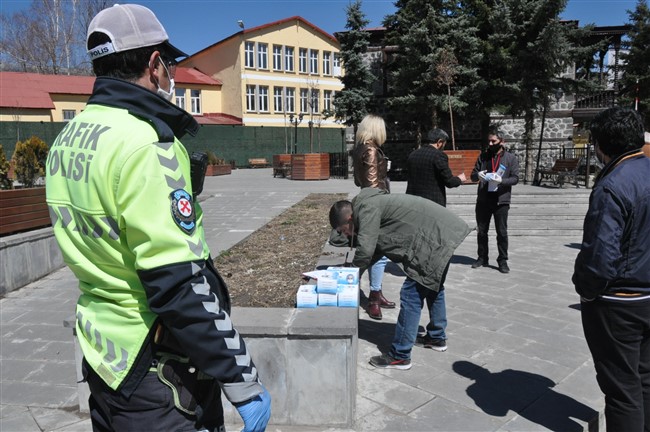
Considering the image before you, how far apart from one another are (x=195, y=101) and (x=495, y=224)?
38.1 m

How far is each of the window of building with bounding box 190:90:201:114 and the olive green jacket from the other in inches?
1581

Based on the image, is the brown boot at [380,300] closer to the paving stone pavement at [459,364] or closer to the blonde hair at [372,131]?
the paving stone pavement at [459,364]

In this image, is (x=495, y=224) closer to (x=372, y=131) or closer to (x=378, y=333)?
(x=372, y=131)

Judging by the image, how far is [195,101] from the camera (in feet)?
138

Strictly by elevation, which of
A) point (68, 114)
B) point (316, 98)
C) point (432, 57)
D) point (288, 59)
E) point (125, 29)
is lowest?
point (125, 29)

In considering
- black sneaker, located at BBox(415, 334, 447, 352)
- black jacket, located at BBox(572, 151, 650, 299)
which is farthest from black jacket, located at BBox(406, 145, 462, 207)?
black jacket, located at BBox(572, 151, 650, 299)

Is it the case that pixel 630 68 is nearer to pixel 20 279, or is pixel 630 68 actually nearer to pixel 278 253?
pixel 278 253

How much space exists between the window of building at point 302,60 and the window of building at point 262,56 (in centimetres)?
345

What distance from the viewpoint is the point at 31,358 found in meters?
4.57

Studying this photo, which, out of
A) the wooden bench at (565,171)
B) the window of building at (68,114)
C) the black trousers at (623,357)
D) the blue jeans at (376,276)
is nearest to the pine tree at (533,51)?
the wooden bench at (565,171)

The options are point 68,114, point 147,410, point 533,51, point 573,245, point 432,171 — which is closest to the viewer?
point 147,410

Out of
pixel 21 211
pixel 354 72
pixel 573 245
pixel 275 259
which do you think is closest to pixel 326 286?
pixel 275 259

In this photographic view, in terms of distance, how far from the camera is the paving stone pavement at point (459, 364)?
11.6ft

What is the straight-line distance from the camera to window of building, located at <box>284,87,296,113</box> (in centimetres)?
4575
